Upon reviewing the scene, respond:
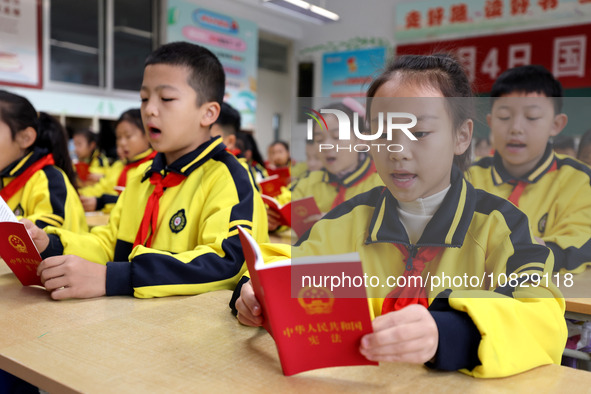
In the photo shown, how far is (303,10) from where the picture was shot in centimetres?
534

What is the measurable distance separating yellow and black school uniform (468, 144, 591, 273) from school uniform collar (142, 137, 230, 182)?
28.1 inches

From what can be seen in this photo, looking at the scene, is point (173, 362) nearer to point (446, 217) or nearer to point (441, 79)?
point (446, 217)

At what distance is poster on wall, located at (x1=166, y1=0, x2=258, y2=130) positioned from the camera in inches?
266

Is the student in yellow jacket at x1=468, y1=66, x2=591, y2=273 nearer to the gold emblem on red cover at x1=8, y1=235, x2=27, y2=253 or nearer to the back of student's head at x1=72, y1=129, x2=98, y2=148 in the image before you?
the gold emblem on red cover at x1=8, y1=235, x2=27, y2=253

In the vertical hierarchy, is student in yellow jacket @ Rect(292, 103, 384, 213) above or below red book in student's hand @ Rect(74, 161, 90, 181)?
above

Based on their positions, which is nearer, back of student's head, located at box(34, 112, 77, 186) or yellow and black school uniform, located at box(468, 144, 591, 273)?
yellow and black school uniform, located at box(468, 144, 591, 273)

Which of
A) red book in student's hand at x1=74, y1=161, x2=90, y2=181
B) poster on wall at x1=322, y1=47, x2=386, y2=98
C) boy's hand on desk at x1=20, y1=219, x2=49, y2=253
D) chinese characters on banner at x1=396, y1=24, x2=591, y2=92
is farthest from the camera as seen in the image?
poster on wall at x1=322, y1=47, x2=386, y2=98

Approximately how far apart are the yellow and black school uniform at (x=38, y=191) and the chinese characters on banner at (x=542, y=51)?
4.93 meters

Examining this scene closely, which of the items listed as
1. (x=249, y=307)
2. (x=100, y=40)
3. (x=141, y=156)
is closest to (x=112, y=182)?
(x=141, y=156)

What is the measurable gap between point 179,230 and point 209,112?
335 millimetres

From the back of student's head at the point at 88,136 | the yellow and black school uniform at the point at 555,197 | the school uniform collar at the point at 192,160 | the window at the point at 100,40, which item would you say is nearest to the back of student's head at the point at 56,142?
the school uniform collar at the point at 192,160

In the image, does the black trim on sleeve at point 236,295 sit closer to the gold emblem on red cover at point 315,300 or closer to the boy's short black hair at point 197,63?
the gold emblem on red cover at point 315,300

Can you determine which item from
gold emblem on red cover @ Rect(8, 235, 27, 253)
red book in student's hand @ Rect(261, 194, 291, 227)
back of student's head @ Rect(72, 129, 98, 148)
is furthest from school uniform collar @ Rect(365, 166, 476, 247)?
back of student's head @ Rect(72, 129, 98, 148)

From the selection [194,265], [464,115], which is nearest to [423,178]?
[464,115]
